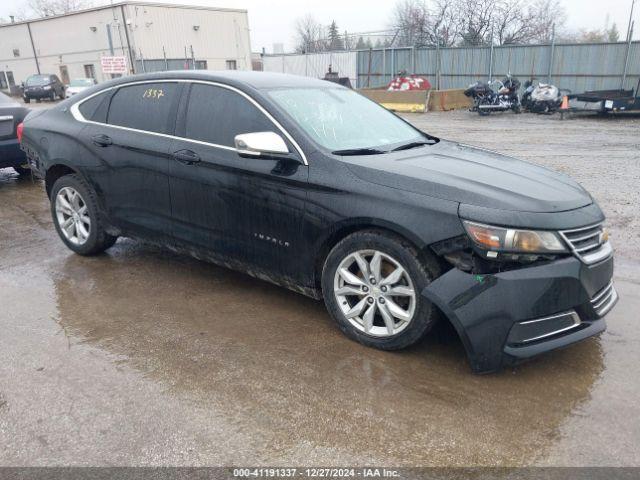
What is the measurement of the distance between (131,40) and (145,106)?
38091 mm

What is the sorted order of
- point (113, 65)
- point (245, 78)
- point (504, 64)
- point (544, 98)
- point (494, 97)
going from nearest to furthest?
point (245, 78), point (544, 98), point (494, 97), point (504, 64), point (113, 65)

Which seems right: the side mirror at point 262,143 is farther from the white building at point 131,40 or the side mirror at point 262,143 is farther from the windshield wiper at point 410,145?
the white building at point 131,40

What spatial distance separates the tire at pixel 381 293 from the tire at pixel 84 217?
248cm

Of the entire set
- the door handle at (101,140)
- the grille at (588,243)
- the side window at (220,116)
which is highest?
the side window at (220,116)

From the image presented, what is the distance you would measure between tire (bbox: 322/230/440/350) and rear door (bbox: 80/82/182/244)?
1607 mm

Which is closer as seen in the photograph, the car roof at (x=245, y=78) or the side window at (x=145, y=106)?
the car roof at (x=245, y=78)

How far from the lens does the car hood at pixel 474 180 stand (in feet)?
9.73

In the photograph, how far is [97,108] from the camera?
190 inches

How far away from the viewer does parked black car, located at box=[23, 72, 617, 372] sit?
9.43 feet

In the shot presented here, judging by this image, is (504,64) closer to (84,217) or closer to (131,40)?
(84,217)

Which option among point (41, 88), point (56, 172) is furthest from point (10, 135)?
point (41, 88)

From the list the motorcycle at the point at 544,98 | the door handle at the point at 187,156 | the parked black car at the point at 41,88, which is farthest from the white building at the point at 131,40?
the door handle at the point at 187,156

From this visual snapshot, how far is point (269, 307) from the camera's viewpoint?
405 cm

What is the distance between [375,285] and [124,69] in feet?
88.4
